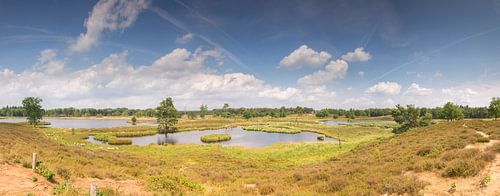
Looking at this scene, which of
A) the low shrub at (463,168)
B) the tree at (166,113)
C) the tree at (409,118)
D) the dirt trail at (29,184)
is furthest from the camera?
the tree at (166,113)

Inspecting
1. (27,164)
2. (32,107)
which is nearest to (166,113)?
(32,107)

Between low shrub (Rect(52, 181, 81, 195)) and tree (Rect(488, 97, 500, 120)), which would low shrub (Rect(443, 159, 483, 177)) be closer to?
low shrub (Rect(52, 181, 81, 195))

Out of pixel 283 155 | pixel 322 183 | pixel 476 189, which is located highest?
pixel 476 189

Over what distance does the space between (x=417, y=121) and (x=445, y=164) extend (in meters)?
63.2

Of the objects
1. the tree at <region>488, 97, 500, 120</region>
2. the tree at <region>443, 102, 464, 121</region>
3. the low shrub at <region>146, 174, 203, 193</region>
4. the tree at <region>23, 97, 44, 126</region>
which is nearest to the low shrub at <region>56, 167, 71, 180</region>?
the low shrub at <region>146, 174, 203, 193</region>

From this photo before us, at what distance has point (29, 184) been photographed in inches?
561

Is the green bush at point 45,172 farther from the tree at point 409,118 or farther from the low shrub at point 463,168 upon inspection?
the tree at point 409,118

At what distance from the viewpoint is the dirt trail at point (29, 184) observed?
1319 centimetres

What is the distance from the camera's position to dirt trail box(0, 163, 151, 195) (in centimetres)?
1319

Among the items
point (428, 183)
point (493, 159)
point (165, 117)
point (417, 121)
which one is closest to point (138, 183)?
point (428, 183)

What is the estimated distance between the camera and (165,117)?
102m

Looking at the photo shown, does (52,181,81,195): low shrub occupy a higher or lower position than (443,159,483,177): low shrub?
lower

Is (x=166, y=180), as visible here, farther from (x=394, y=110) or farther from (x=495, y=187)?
(x=394, y=110)

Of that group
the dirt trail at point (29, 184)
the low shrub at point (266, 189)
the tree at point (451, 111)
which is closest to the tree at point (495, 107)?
the tree at point (451, 111)
